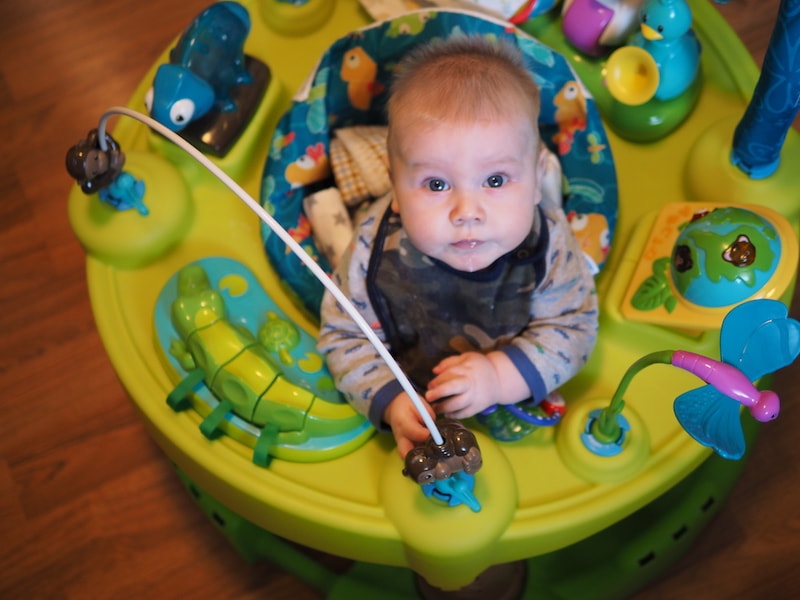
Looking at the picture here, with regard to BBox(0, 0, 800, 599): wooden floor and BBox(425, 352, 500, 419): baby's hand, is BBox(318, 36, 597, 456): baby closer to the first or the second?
BBox(425, 352, 500, 419): baby's hand

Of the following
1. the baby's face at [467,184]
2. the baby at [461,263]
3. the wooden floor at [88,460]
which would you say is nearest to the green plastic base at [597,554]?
the wooden floor at [88,460]

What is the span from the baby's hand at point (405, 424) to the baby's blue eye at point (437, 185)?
20 centimetres

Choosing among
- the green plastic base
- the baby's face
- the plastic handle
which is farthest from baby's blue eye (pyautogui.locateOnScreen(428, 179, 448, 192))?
the green plastic base

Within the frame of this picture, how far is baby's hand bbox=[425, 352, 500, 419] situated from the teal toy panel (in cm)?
23

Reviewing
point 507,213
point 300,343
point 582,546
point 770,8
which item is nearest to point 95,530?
point 300,343

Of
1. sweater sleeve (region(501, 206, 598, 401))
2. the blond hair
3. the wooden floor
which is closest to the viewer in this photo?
the blond hair

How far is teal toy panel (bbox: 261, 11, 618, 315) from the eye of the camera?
102cm

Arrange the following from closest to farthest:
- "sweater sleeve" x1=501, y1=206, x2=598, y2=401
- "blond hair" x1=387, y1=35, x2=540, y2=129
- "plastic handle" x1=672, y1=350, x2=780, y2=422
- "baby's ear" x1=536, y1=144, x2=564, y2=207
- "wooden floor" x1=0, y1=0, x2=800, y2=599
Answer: "plastic handle" x1=672, y1=350, x2=780, y2=422, "blond hair" x1=387, y1=35, x2=540, y2=129, "sweater sleeve" x1=501, y1=206, x2=598, y2=401, "baby's ear" x1=536, y1=144, x2=564, y2=207, "wooden floor" x1=0, y1=0, x2=800, y2=599

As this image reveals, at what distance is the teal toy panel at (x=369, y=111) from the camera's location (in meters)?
1.02

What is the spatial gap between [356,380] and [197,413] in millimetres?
187

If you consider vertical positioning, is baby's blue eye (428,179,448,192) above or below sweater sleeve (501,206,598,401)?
above

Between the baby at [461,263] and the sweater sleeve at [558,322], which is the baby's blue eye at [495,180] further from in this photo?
the sweater sleeve at [558,322]

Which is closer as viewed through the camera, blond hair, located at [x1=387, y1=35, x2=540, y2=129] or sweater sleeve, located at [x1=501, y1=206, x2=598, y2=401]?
blond hair, located at [x1=387, y1=35, x2=540, y2=129]

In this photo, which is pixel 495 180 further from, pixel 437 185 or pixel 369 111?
pixel 369 111
